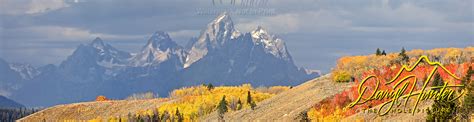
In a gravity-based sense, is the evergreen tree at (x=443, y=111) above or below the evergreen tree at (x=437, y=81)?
below

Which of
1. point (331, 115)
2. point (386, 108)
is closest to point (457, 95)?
point (386, 108)

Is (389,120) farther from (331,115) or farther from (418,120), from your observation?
(331,115)

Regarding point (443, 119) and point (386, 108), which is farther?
point (386, 108)

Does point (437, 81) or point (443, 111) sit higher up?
point (437, 81)

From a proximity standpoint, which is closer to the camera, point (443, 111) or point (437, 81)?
point (443, 111)

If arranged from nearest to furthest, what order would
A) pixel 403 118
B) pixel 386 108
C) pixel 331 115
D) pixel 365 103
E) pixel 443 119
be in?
pixel 443 119 → pixel 403 118 → pixel 386 108 → pixel 365 103 → pixel 331 115

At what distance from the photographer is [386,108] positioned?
565 ft

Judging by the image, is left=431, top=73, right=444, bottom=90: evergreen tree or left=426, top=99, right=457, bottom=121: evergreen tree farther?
left=431, top=73, right=444, bottom=90: evergreen tree

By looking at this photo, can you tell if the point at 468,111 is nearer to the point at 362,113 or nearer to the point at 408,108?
the point at 408,108

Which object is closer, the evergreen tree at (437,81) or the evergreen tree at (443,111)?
the evergreen tree at (443,111)

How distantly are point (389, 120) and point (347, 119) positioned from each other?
17.4 m

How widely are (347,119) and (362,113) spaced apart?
3536mm

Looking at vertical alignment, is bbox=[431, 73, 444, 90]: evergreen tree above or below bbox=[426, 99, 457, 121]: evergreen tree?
above

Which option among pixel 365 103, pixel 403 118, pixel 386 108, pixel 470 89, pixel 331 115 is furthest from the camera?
pixel 331 115
